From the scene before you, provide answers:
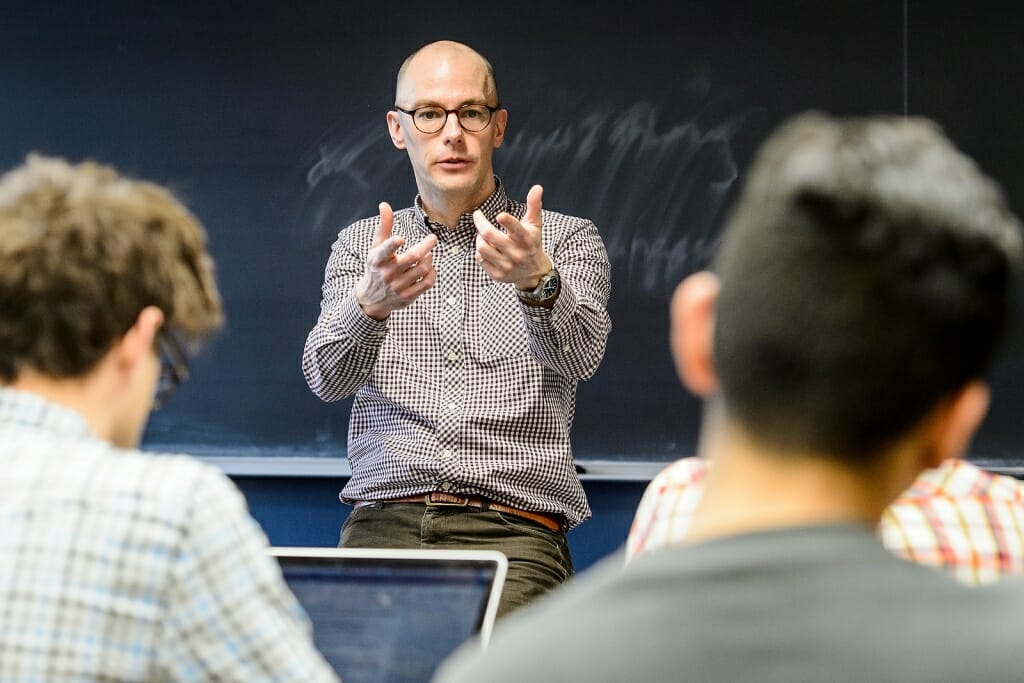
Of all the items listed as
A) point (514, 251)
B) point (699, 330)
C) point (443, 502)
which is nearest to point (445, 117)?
point (514, 251)

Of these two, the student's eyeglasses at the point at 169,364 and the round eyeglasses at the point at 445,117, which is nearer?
the student's eyeglasses at the point at 169,364

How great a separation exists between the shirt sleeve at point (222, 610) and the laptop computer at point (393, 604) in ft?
1.11

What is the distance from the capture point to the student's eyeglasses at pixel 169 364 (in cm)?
116

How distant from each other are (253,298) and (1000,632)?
2808 millimetres

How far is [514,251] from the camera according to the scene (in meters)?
2.15

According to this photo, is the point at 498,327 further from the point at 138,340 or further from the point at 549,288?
the point at 138,340

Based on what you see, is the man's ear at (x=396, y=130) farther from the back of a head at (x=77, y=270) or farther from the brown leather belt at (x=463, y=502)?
the back of a head at (x=77, y=270)

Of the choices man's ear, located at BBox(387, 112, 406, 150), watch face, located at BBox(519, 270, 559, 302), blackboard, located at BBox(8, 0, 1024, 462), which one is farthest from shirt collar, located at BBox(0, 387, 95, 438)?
blackboard, located at BBox(8, 0, 1024, 462)

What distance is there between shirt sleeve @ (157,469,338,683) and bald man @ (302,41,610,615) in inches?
43.7

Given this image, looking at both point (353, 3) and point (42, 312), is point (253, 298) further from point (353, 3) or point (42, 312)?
point (42, 312)

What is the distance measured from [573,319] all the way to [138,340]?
1.21 metres

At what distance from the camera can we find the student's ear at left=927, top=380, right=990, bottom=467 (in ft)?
2.14

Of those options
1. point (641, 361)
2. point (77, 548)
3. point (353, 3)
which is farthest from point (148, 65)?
point (77, 548)

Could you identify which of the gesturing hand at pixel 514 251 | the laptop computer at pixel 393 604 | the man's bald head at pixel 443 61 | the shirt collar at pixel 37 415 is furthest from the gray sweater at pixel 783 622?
the man's bald head at pixel 443 61
